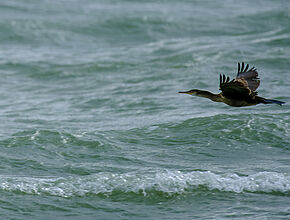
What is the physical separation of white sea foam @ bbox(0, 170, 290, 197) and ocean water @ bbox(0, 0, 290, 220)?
0.07 ft

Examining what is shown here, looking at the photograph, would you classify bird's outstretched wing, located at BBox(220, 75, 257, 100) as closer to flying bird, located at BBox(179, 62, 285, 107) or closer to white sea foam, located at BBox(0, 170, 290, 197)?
Answer: flying bird, located at BBox(179, 62, 285, 107)

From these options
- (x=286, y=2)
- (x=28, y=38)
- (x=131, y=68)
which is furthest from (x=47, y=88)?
(x=286, y=2)

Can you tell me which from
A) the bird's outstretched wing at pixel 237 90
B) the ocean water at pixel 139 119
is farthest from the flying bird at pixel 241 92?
the ocean water at pixel 139 119

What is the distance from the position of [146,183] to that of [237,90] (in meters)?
1.39

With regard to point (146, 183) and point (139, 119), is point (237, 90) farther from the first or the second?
point (139, 119)

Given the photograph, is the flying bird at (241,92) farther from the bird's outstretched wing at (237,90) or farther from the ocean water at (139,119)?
the ocean water at (139,119)

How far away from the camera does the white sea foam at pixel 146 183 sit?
607 cm

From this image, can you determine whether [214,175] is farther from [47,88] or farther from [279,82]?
[47,88]

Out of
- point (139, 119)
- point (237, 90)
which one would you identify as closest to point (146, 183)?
point (237, 90)

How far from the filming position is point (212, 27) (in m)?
17.7

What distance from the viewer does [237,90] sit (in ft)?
21.2

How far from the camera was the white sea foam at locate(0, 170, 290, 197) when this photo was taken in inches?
239

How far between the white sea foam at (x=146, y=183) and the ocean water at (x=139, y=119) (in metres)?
0.02

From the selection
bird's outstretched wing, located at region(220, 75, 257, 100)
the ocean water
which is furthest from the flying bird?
the ocean water
